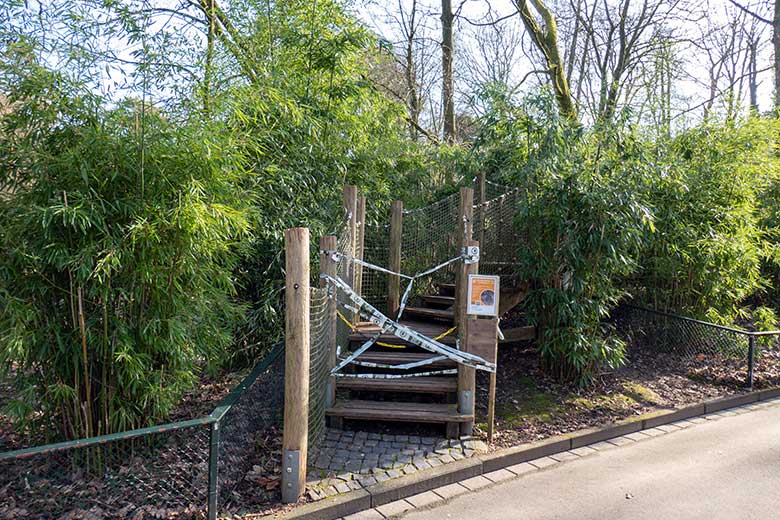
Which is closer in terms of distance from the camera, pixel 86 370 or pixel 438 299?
pixel 86 370

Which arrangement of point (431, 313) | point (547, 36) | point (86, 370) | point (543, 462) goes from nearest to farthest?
point (86, 370)
point (543, 462)
point (431, 313)
point (547, 36)

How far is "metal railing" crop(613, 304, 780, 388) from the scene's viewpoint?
6230mm

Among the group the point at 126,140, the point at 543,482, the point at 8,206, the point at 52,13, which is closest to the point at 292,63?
the point at 52,13

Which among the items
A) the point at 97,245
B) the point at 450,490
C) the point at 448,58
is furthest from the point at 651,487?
the point at 448,58

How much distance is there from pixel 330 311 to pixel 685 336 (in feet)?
16.0

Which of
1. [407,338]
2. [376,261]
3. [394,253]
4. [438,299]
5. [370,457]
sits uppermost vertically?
[394,253]

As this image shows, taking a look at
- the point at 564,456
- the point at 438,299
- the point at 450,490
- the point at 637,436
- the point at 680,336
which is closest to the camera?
the point at 450,490

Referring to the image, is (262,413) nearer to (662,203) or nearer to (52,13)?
(52,13)

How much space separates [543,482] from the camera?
358 centimetres

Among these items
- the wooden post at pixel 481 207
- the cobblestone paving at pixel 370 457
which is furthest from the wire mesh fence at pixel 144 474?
the wooden post at pixel 481 207

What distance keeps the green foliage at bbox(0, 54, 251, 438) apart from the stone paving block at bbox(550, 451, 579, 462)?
9.54ft

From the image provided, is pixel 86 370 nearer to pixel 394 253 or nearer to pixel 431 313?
pixel 394 253

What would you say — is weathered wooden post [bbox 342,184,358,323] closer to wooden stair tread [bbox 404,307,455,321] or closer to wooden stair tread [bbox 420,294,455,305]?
wooden stair tread [bbox 404,307,455,321]

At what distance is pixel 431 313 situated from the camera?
5.77m
